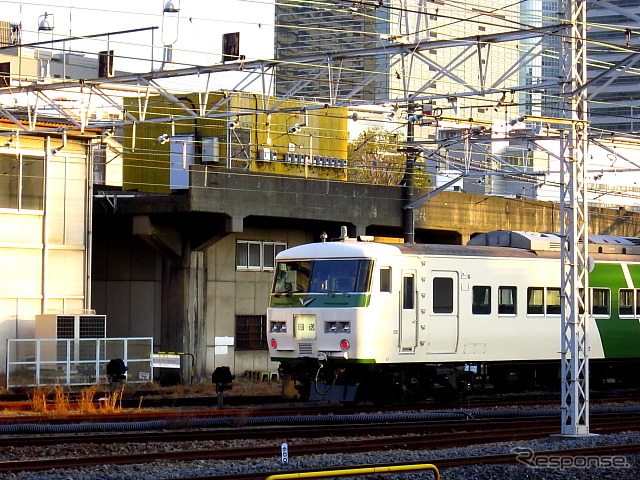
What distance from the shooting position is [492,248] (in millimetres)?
23641

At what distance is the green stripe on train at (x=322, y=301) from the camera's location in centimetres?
2086

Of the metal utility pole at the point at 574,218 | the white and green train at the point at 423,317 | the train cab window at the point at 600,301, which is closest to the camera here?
the metal utility pole at the point at 574,218

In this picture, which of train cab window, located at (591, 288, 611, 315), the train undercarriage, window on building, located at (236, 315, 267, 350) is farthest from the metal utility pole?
window on building, located at (236, 315, 267, 350)

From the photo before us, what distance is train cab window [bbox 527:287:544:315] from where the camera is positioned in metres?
23.9

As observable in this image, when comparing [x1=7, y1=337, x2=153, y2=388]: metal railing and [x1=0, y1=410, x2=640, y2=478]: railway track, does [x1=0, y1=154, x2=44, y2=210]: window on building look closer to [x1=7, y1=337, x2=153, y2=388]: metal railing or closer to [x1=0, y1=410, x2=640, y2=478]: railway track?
[x1=7, y1=337, x2=153, y2=388]: metal railing

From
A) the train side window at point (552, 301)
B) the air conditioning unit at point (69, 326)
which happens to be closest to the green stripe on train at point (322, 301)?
the train side window at point (552, 301)

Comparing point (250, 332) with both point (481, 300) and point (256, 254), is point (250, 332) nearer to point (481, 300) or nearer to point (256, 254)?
point (256, 254)

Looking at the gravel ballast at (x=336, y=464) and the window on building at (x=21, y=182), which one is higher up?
the window on building at (x=21, y=182)

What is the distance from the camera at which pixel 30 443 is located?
1520 cm

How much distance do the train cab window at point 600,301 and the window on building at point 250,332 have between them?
34.8 feet

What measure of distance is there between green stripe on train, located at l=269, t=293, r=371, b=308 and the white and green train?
0.08ft

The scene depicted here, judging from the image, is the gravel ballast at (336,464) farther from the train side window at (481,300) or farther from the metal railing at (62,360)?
the metal railing at (62,360)

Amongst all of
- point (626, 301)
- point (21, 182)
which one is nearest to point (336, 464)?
point (626, 301)

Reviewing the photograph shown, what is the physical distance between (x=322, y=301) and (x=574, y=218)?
6369 mm
